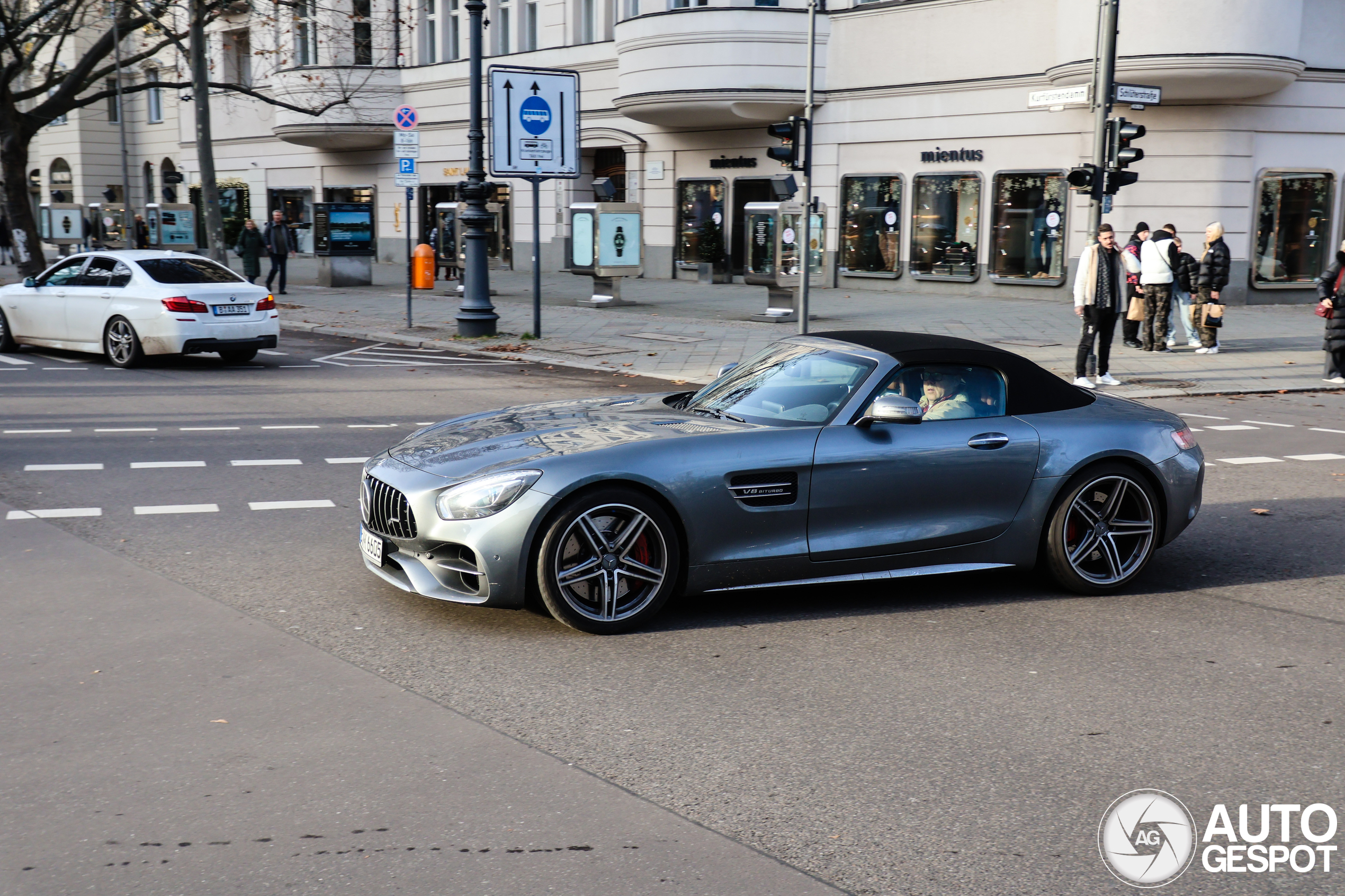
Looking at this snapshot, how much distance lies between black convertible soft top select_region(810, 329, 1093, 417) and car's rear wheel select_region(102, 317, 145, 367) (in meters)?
11.2

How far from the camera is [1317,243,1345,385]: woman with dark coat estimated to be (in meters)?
14.9

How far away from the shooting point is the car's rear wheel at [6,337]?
55.7 ft

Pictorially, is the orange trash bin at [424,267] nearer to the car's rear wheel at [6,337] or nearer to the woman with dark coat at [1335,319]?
the car's rear wheel at [6,337]

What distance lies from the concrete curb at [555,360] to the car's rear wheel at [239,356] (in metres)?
2.75

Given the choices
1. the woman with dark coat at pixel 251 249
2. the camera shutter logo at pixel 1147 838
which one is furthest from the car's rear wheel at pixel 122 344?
the camera shutter logo at pixel 1147 838

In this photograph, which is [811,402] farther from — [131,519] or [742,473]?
[131,519]

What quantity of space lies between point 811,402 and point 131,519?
161 inches

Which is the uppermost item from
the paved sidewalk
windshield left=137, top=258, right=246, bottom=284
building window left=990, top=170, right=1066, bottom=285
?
building window left=990, top=170, right=1066, bottom=285

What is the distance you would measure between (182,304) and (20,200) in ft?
→ 61.8

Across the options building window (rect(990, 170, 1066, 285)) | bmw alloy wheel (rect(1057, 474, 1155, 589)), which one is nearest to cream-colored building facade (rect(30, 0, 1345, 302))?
building window (rect(990, 170, 1066, 285))

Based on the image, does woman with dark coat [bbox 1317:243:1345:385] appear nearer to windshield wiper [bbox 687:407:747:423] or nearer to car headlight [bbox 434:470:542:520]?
windshield wiper [bbox 687:407:747:423]

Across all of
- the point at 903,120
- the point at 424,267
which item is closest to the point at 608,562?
the point at 424,267

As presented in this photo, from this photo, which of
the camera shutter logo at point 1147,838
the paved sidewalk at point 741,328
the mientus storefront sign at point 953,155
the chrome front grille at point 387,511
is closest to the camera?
the camera shutter logo at point 1147,838

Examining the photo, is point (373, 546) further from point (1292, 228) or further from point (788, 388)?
point (1292, 228)
